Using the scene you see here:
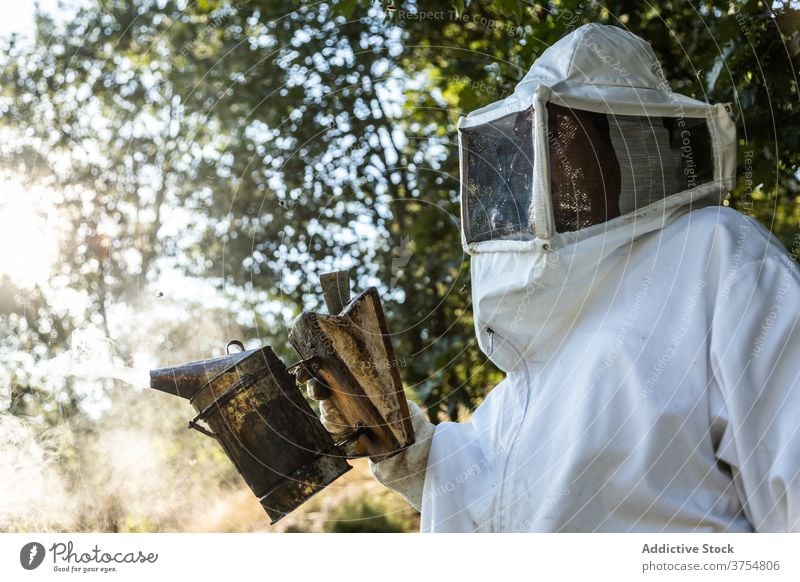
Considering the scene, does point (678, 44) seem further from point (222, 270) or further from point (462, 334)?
point (222, 270)

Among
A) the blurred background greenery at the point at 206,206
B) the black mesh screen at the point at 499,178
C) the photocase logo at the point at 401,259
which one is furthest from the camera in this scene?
the photocase logo at the point at 401,259

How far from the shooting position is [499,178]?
2.54m

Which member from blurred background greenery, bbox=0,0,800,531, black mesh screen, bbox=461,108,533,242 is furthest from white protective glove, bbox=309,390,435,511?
blurred background greenery, bbox=0,0,800,531

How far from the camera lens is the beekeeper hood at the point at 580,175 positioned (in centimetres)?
230

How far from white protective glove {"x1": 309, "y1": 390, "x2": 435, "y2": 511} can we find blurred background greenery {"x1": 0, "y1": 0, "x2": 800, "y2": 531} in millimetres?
1271

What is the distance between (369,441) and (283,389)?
1.05 ft

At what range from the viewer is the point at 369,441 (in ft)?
8.38

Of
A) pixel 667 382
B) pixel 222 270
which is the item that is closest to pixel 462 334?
pixel 222 270

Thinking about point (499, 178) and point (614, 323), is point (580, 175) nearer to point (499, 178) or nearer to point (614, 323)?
point (499, 178)

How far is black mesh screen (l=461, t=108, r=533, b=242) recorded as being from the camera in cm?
243
